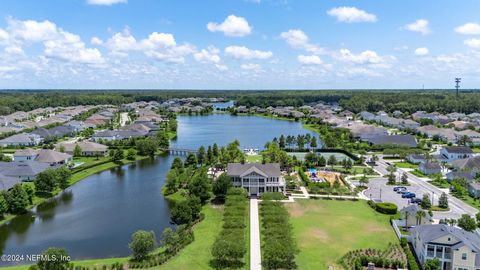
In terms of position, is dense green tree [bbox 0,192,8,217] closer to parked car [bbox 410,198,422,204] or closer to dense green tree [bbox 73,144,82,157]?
dense green tree [bbox 73,144,82,157]

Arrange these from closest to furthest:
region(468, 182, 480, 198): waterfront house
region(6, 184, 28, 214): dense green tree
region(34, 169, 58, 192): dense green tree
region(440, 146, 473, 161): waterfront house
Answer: region(6, 184, 28, 214): dense green tree → region(468, 182, 480, 198): waterfront house → region(34, 169, 58, 192): dense green tree → region(440, 146, 473, 161): waterfront house

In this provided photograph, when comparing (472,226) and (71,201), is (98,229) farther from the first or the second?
(472,226)

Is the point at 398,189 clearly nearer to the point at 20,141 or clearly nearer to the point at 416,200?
the point at 416,200

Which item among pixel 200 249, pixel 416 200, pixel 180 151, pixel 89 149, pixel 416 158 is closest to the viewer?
pixel 200 249

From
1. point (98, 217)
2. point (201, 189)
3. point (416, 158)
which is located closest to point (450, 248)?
point (201, 189)

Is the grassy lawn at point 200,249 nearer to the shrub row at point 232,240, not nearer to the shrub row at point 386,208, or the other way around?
the shrub row at point 232,240

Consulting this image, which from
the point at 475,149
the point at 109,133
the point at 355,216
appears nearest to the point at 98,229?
the point at 355,216

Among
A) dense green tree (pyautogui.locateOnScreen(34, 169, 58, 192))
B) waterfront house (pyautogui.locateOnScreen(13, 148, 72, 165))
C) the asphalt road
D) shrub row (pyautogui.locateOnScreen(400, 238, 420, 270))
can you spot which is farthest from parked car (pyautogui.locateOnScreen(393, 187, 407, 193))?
waterfront house (pyautogui.locateOnScreen(13, 148, 72, 165))
